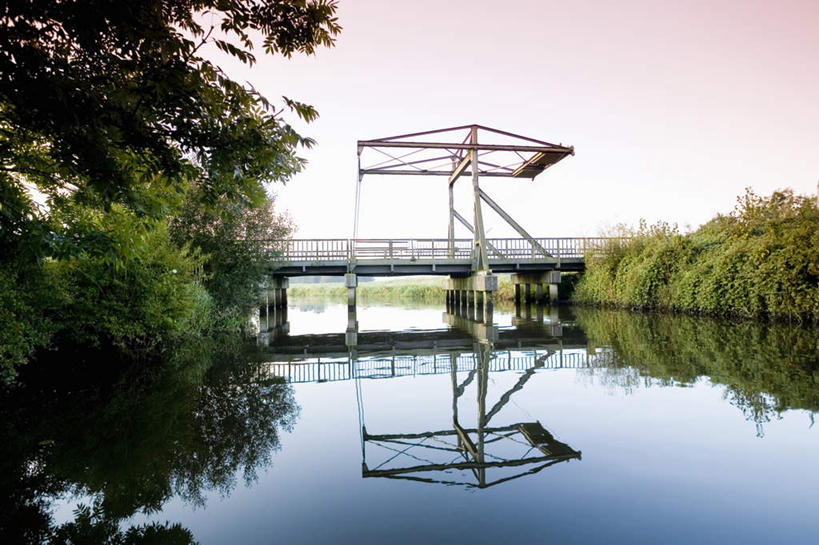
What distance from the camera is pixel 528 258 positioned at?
22.9 metres

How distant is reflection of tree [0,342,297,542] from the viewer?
312 centimetres

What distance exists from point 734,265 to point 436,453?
48.0ft

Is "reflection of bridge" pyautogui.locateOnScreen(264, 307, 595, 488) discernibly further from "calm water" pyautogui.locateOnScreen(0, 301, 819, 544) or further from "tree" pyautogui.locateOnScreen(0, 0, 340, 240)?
"tree" pyautogui.locateOnScreen(0, 0, 340, 240)

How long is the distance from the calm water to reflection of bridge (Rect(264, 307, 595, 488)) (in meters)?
0.03

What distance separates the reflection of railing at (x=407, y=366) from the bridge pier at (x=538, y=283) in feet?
50.7

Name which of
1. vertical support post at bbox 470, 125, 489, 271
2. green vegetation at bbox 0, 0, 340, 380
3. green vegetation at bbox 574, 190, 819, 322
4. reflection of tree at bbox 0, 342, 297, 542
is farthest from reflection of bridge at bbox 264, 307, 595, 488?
green vegetation at bbox 574, 190, 819, 322

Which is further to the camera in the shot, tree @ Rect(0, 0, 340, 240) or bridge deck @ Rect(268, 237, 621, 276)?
bridge deck @ Rect(268, 237, 621, 276)

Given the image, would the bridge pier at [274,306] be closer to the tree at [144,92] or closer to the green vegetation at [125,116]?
the green vegetation at [125,116]

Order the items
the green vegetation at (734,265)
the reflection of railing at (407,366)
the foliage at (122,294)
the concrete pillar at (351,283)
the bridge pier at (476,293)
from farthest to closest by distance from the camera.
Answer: the concrete pillar at (351,283) < the bridge pier at (476,293) < the green vegetation at (734,265) < the reflection of railing at (407,366) < the foliage at (122,294)

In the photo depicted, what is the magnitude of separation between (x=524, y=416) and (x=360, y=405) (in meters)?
1.91

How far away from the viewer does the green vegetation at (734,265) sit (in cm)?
1227

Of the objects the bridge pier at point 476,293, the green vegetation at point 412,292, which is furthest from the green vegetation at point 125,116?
the green vegetation at point 412,292

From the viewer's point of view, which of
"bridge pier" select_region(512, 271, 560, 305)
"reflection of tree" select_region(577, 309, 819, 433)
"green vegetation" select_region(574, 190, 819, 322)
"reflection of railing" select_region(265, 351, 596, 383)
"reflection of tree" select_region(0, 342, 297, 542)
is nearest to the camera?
"reflection of tree" select_region(0, 342, 297, 542)

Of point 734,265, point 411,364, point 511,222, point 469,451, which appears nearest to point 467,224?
point 511,222
